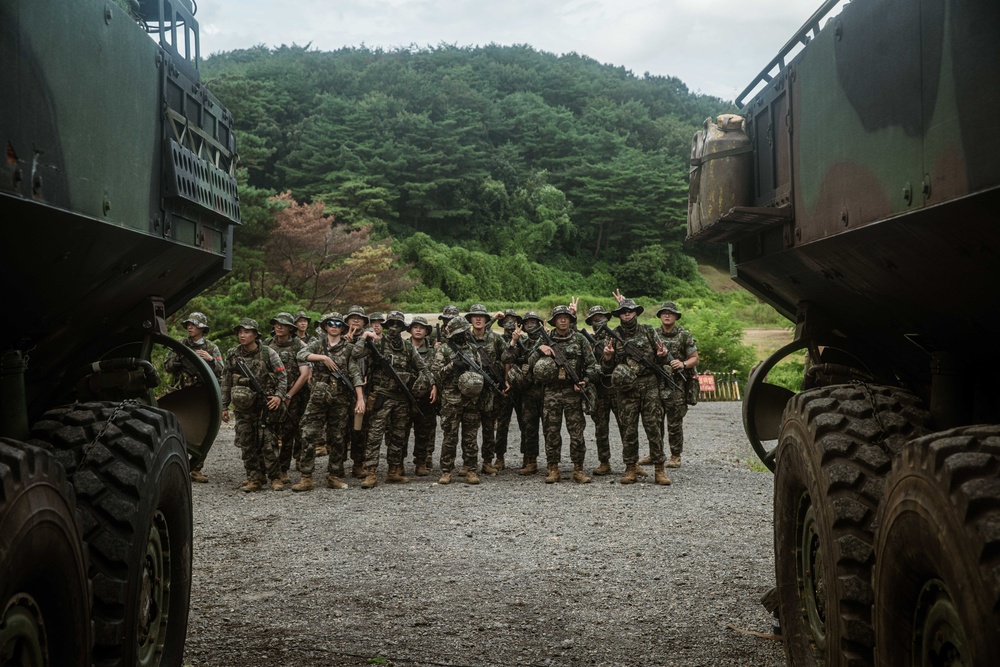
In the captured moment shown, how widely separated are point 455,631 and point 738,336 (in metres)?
19.6

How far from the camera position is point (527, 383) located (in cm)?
1148

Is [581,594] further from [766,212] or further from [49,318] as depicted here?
[49,318]

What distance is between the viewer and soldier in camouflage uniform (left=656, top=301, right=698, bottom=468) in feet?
37.2

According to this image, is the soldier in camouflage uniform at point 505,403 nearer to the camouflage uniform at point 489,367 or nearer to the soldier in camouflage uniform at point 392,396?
the camouflage uniform at point 489,367

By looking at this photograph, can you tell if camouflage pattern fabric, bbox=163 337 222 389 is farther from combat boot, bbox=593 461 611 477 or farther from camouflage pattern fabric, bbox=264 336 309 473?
combat boot, bbox=593 461 611 477

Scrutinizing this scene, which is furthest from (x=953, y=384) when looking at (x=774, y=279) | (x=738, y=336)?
(x=738, y=336)

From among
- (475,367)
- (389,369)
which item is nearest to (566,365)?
(475,367)

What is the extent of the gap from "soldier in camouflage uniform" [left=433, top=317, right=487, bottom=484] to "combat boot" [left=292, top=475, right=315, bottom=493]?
Result: 4.71 ft

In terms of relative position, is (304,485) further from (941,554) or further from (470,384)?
(941,554)

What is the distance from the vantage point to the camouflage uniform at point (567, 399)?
10.8 m

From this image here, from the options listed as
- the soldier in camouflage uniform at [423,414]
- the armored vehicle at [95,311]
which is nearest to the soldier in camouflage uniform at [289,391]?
the soldier in camouflage uniform at [423,414]

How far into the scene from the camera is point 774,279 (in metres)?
4.72

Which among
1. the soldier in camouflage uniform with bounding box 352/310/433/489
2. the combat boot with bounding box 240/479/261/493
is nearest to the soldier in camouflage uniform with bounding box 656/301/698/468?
the soldier in camouflage uniform with bounding box 352/310/433/489

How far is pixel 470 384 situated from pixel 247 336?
2.46m
